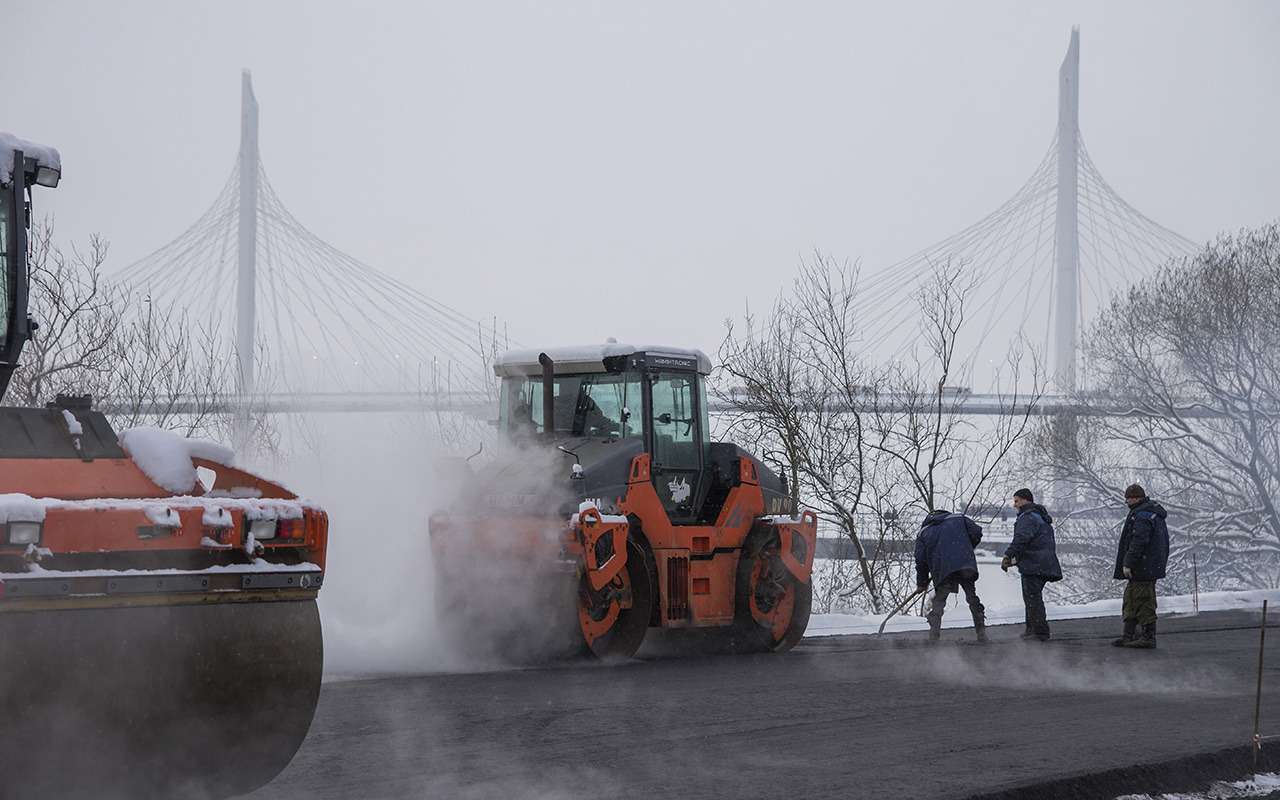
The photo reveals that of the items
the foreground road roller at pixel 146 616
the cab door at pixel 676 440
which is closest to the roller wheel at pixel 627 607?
the cab door at pixel 676 440

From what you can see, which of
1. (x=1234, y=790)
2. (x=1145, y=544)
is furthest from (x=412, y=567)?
(x=1234, y=790)

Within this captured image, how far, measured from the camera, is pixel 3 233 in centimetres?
633

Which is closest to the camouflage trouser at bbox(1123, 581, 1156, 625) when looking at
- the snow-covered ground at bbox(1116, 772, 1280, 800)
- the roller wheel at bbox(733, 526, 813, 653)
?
the roller wheel at bbox(733, 526, 813, 653)

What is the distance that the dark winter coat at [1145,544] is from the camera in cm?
1569

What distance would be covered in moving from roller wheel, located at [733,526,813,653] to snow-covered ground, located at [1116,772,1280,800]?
263 inches

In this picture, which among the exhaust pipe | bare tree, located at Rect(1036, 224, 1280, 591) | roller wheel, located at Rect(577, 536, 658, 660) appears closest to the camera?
roller wheel, located at Rect(577, 536, 658, 660)

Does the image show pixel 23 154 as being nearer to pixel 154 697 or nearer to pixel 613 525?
pixel 154 697

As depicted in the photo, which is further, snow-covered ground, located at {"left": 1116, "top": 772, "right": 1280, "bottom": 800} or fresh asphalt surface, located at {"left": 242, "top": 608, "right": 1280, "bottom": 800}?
snow-covered ground, located at {"left": 1116, "top": 772, "right": 1280, "bottom": 800}

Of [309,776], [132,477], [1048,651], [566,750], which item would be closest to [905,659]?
[1048,651]

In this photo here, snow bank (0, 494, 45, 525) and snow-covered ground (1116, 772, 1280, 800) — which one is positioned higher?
snow bank (0, 494, 45, 525)

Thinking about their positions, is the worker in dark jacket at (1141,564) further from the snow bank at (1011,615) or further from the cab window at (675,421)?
the cab window at (675,421)

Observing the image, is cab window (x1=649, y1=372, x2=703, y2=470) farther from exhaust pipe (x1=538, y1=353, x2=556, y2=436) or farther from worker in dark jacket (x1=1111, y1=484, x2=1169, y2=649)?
worker in dark jacket (x1=1111, y1=484, x2=1169, y2=649)

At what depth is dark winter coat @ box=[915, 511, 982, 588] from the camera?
15977 mm

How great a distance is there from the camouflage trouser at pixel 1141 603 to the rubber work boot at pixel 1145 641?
52mm
